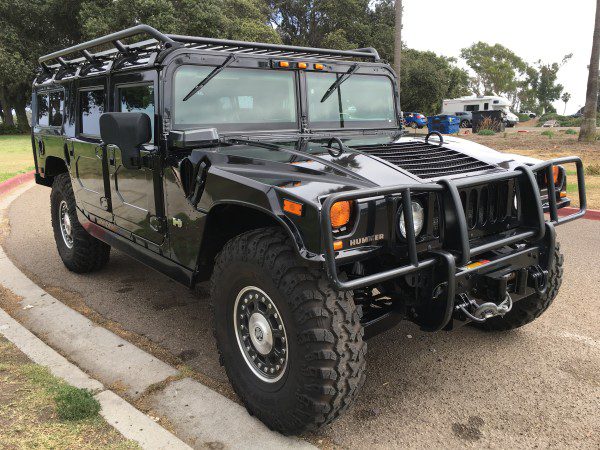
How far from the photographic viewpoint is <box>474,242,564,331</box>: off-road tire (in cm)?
343

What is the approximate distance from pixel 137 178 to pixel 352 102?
1.81 m

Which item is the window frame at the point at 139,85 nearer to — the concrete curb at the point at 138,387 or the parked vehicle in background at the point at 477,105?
the concrete curb at the point at 138,387

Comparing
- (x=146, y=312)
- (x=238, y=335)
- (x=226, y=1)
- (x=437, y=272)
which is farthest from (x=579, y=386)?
(x=226, y=1)

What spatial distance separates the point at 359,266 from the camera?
2.53m

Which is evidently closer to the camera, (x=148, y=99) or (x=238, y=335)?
(x=238, y=335)

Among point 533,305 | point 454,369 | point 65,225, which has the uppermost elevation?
point 65,225

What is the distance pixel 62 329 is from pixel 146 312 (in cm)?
66

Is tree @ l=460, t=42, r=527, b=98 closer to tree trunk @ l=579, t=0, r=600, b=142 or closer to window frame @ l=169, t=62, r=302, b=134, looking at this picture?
tree trunk @ l=579, t=0, r=600, b=142

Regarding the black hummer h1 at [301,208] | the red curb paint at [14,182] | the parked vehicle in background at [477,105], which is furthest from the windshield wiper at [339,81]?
the parked vehicle in background at [477,105]

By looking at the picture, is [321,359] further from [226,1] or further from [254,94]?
[226,1]

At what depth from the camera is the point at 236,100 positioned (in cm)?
363

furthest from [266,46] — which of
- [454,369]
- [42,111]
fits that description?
[42,111]

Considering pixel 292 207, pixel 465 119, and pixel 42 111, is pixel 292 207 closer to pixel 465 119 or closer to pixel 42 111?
pixel 42 111

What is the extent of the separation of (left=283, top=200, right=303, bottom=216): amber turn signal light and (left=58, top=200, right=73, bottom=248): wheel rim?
372 cm
